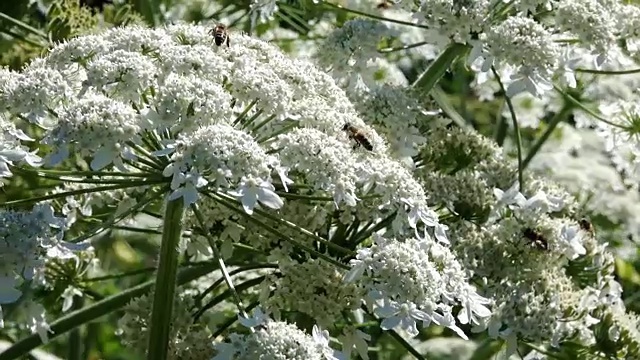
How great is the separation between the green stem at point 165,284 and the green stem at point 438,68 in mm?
1478

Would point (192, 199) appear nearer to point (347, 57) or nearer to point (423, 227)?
point (423, 227)

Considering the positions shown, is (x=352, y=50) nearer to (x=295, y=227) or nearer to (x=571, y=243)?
(x=571, y=243)

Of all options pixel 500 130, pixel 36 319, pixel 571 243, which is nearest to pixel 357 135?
pixel 571 243

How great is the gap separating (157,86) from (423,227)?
3.19 ft

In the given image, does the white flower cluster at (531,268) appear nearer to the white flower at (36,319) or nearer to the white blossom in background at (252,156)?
the white blossom in background at (252,156)

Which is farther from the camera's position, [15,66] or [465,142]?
[15,66]

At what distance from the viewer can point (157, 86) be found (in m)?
3.65

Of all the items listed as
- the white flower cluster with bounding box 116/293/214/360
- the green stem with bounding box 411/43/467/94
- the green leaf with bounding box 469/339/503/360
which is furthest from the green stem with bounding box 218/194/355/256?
the green leaf with bounding box 469/339/503/360

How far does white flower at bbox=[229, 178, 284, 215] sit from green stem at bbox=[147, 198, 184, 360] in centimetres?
30

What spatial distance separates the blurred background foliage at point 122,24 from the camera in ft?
16.9

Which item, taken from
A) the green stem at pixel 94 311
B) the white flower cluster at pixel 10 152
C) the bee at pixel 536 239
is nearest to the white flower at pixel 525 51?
the bee at pixel 536 239

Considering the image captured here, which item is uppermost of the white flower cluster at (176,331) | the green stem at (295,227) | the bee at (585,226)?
the bee at (585,226)

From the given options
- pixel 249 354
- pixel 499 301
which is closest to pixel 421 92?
pixel 499 301

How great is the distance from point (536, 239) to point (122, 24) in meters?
1.71
